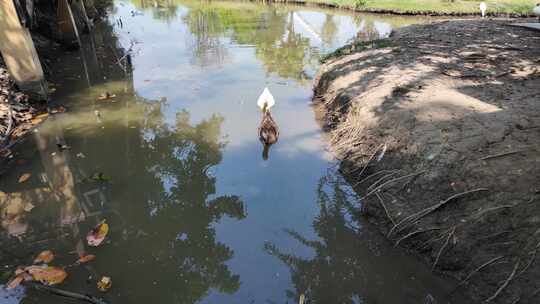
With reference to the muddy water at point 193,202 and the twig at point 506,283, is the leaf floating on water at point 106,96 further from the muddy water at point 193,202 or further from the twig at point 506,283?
the twig at point 506,283

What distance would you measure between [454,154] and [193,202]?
14.8 ft

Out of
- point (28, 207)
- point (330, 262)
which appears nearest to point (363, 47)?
point (330, 262)

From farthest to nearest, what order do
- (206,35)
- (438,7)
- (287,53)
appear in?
1. (438,7)
2. (206,35)
3. (287,53)

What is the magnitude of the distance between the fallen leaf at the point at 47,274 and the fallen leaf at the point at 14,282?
0.12 meters

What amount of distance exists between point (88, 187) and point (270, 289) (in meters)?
4.07

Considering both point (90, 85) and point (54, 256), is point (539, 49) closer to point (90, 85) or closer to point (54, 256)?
point (54, 256)

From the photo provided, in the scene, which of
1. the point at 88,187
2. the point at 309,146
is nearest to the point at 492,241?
the point at 309,146

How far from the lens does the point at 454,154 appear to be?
6035 mm

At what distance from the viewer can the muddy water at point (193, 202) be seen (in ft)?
16.3

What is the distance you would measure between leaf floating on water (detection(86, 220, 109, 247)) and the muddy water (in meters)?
0.11

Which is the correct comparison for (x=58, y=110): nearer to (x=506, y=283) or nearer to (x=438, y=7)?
(x=506, y=283)

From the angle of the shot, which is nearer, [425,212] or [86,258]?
[86,258]

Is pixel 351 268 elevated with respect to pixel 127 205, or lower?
lower

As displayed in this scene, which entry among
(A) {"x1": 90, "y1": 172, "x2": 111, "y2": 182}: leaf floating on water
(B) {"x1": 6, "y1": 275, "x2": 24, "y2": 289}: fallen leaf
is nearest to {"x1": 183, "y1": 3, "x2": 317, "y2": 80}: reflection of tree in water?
(A) {"x1": 90, "y1": 172, "x2": 111, "y2": 182}: leaf floating on water
